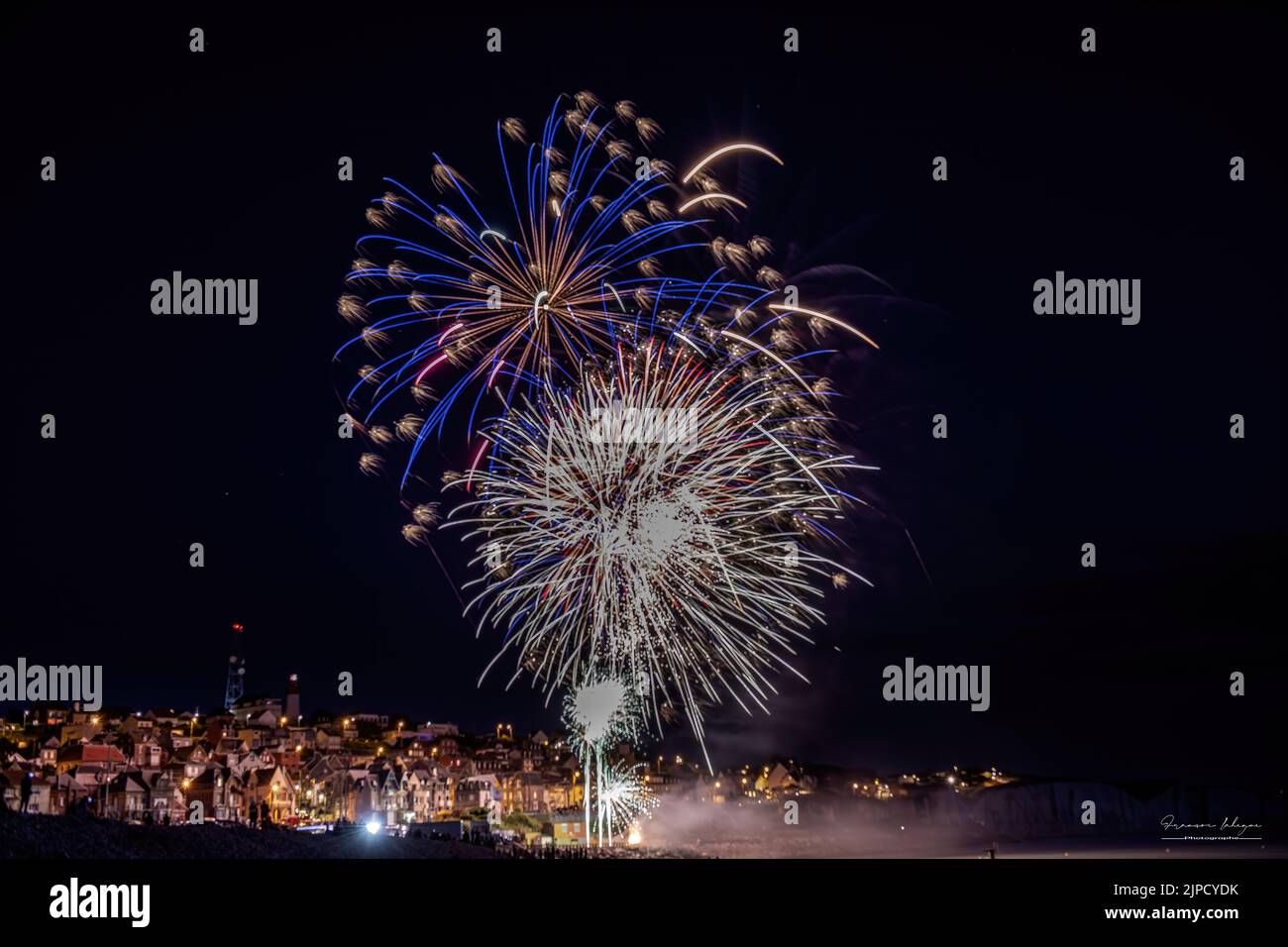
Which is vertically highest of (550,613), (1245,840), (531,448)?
(531,448)

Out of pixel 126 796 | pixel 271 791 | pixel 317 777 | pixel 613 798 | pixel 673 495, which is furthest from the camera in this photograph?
pixel 317 777

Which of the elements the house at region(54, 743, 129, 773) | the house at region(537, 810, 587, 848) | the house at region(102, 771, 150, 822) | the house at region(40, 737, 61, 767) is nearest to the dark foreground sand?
the house at region(537, 810, 587, 848)

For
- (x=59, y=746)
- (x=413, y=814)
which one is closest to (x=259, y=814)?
(x=413, y=814)

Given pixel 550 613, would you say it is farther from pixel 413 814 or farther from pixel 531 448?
pixel 413 814

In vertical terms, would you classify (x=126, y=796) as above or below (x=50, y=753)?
below

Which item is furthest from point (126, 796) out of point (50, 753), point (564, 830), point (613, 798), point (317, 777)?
point (613, 798)

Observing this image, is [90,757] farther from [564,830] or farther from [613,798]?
[613,798]

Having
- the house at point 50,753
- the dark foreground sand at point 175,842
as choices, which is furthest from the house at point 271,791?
the dark foreground sand at point 175,842

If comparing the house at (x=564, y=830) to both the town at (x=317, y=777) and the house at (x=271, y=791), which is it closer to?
the town at (x=317, y=777)

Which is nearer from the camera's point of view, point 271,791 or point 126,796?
point 126,796

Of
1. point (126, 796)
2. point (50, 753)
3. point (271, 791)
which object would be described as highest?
point (50, 753)
